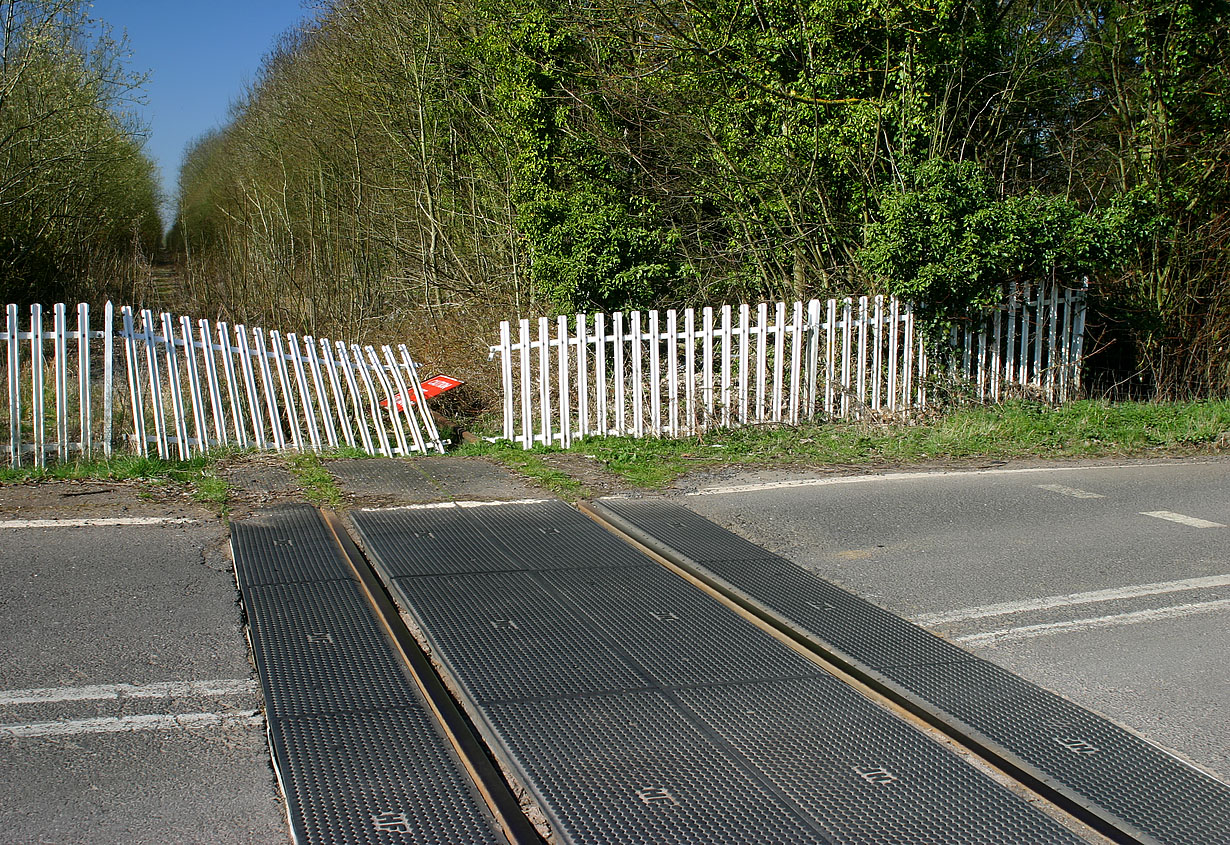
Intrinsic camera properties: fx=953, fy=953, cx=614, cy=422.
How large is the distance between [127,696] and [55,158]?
17.2 meters

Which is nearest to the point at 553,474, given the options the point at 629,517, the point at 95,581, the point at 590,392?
the point at 629,517

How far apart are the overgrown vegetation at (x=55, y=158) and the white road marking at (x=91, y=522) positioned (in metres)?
12.2

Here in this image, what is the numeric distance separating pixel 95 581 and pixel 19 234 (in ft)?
58.3

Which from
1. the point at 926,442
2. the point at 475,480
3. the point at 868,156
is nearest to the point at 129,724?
the point at 475,480

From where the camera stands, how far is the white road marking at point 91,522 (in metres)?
6.51

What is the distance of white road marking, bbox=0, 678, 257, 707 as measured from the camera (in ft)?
13.0

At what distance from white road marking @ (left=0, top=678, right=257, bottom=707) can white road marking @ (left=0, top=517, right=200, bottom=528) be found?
2713mm

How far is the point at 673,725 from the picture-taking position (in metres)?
3.80

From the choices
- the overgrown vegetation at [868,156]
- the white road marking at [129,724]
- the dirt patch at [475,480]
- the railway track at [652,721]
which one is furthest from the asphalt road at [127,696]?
the overgrown vegetation at [868,156]

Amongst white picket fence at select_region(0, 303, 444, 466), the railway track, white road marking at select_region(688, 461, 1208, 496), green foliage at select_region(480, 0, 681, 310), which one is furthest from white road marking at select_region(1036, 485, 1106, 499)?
green foliage at select_region(480, 0, 681, 310)

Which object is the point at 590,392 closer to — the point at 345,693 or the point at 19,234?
the point at 345,693

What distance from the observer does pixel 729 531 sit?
677 cm

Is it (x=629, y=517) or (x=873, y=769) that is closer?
(x=873, y=769)

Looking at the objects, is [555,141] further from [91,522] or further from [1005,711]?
[1005,711]
